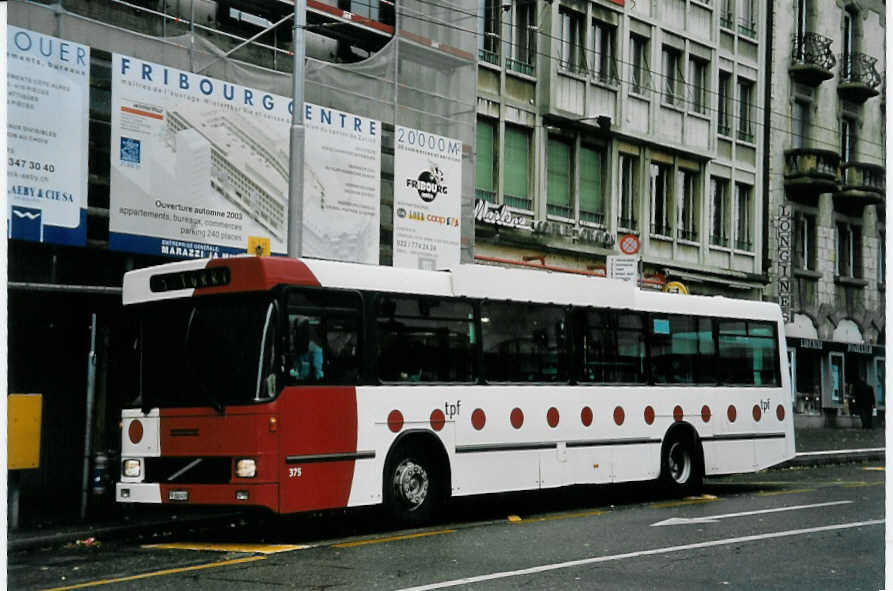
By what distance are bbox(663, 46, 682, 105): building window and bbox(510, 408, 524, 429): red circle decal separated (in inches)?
673

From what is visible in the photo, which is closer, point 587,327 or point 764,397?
point 587,327

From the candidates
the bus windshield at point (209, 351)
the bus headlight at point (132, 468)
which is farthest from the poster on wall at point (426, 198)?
the bus headlight at point (132, 468)

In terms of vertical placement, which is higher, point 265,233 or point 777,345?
point 265,233

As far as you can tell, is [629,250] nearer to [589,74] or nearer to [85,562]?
[589,74]

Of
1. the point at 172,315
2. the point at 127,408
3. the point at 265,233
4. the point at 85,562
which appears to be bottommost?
the point at 85,562

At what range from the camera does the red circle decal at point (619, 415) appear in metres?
18.0

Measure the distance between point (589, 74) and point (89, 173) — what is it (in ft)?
46.8

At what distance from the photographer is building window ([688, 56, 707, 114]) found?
33219 millimetres

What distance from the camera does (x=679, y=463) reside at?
19.3m

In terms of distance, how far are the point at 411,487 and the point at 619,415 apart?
380 centimetres

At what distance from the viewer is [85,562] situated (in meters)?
12.7

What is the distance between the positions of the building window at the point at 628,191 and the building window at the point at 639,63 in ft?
4.89

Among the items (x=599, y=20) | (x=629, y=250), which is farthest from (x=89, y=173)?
(x=599, y=20)

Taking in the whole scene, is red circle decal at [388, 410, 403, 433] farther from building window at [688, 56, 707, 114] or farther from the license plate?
building window at [688, 56, 707, 114]
